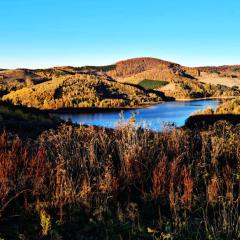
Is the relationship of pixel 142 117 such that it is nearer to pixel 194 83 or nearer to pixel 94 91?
pixel 94 91

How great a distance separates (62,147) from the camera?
289 inches

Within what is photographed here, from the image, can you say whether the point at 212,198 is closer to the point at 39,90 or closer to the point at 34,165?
the point at 34,165

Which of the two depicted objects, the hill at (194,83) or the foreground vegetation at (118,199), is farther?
the hill at (194,83)

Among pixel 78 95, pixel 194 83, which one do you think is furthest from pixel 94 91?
pixel 194 83

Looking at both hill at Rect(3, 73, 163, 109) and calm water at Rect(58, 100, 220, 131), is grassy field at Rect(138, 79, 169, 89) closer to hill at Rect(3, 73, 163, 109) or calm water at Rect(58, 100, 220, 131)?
hill at Rect(3, 73, 163, 109)

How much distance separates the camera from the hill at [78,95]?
240 ft

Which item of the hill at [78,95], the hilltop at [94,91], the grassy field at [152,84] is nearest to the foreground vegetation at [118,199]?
the hilltop at [94,91]

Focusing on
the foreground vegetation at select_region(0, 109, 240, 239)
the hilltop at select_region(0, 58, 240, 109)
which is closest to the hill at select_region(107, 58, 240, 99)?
the hilltop at select_region(0, 58, 240, 109)

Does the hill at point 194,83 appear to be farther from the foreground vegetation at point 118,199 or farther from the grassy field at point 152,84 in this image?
the foreground vegetation at point 118,199

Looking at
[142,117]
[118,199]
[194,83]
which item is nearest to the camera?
[118,199]

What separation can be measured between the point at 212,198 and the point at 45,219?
262cm

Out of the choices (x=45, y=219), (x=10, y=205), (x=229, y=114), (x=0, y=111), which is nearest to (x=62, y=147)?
(x=10, y=205)

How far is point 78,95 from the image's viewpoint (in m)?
88.2

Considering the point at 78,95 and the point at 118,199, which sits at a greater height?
the point at 78,95
